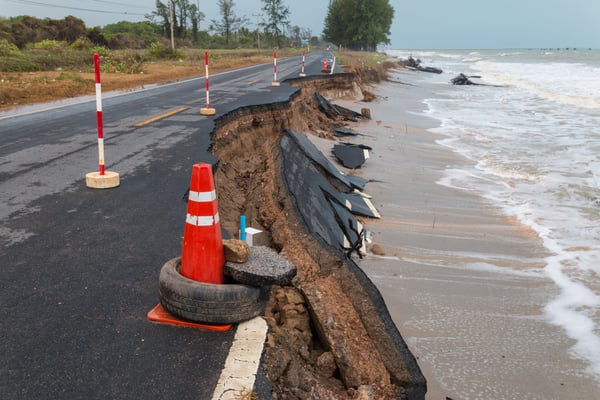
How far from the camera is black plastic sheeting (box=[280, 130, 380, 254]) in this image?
20.8 feet

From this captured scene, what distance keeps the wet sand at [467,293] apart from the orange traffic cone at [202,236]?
A: 6.77ft

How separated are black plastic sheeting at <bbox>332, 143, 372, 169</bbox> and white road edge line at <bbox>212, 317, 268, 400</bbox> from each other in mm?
8022

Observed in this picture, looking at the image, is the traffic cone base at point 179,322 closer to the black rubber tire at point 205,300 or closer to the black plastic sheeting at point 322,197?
the black rubber tire at point 205,300

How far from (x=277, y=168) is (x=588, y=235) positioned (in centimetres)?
513

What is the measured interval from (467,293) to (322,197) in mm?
2721

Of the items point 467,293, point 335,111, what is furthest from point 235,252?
point 335,111

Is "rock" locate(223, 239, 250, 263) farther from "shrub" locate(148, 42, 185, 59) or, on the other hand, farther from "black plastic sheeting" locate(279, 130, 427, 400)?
"shrub" locate(148, 42, 185, 59)

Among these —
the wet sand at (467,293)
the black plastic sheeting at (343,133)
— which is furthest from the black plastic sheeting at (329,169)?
the black plastic sheeting at (343,133)

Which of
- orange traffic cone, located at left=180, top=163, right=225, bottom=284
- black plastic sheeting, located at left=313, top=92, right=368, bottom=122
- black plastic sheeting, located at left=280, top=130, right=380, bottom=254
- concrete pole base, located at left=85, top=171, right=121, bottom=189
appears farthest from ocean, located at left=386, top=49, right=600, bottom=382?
concrete pole base, located at left=85, top=171, right=121, bottom=189

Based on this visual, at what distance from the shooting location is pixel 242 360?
275cm

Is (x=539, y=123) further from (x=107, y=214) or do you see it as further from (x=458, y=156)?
(x=107, y=214)

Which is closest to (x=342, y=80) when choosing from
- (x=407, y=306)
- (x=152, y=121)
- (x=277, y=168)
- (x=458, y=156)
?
(x=458, y=156)

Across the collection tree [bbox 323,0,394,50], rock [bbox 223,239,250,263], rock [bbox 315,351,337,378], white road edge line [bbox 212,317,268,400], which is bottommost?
rock [bbox 315,351,337,378]

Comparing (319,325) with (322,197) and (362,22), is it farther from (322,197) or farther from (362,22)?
(362,22)
